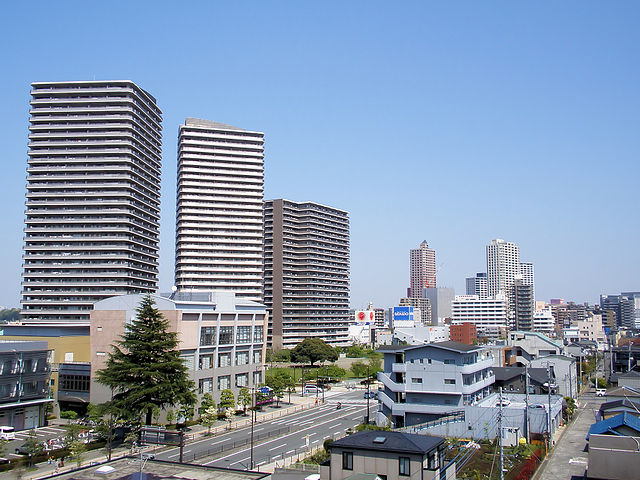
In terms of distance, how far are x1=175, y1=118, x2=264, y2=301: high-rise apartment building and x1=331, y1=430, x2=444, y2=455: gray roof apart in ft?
393

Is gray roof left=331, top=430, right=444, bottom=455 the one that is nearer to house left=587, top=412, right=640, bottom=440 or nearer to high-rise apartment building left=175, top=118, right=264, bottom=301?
house left=587, top=412, right=640, bottom=440

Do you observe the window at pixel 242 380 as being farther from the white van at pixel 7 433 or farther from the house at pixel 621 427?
the house at pixel 621 427

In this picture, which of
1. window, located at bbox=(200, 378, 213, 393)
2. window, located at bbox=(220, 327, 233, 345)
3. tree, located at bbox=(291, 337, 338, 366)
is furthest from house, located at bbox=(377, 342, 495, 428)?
tree, located at bbox=(291, 337, 338, 366)

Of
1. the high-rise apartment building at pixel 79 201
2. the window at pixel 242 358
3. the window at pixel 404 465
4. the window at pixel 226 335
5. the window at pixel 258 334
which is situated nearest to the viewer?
the window at pixel 404 465

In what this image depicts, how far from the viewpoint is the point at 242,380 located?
290 feet

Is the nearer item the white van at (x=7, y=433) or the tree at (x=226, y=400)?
the white van at (x=7, y=433)

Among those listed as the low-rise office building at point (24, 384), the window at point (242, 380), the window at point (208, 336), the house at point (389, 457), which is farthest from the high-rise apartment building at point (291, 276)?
the house at point (389, 457)

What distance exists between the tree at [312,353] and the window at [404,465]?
112 m

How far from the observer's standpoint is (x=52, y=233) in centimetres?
12106

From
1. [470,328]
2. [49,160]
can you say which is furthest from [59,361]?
[470,328]

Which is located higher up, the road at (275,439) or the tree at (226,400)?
the tree at (226,400)

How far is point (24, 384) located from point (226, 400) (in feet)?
78.5

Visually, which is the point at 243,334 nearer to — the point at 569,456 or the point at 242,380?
the point at 242,380

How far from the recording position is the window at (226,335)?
85.4 meters
